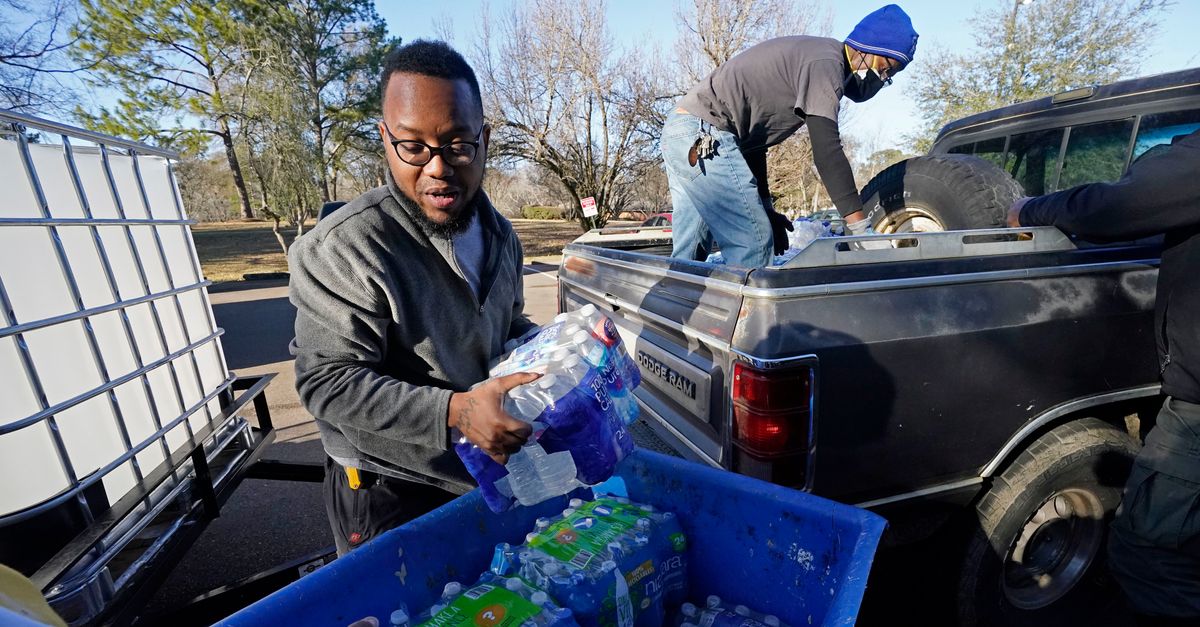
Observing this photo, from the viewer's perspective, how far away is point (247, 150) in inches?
509

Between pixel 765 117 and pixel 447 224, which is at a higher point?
pixel 765 117

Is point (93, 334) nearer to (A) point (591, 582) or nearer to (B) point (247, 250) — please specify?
(A) point (591, 582)

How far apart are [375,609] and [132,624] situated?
954 millimetres

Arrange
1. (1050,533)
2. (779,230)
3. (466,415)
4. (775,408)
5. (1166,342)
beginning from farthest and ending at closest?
(779,230) < (1050,533) < (1166,342) < (775,408) < (466,415)

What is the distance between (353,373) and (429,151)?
1.87 feet

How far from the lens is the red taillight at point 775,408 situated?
164 cm

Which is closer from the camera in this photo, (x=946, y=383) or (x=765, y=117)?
(x=946, y=383)

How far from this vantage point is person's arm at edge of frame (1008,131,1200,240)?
1823mm

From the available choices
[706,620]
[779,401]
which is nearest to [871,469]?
[779,401]

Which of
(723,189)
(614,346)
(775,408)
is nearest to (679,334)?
(775,408)

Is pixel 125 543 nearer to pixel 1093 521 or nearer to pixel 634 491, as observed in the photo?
pixel 634 491

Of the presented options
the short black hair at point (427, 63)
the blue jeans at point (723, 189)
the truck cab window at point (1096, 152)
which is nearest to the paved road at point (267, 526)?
the short black hair at point (427, 63)

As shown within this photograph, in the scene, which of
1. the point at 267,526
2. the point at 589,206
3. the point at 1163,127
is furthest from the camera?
the point at 589,206

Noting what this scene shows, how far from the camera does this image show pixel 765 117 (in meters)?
3.04
